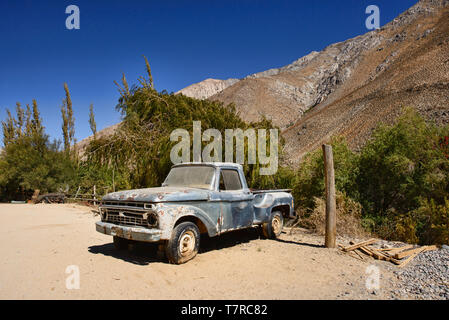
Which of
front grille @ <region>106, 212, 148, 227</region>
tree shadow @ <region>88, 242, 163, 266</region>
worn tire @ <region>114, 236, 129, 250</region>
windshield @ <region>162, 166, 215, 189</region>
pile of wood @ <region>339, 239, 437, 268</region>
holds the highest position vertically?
windshield @ <region>162, 166, 215, 189</region>

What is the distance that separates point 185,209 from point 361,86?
71.5 metres

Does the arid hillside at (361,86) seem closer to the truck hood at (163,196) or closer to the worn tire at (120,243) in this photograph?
the worn tire at (120,243)

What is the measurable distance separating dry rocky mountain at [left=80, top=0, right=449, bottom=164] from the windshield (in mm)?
22391

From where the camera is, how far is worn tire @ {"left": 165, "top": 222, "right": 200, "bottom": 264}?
5.30 meters

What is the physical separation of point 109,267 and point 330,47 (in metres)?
135

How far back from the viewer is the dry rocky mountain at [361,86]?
42.4 metres

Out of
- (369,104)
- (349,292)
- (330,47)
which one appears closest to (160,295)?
(349,292)

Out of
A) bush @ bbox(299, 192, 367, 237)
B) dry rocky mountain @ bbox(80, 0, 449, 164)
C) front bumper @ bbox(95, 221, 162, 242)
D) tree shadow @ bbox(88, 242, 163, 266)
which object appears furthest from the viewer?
dry rocky mountain @ bbox(80, 0, 449, 164)

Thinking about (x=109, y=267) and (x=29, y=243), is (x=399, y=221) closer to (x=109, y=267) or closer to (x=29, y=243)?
(x=109, y=267)

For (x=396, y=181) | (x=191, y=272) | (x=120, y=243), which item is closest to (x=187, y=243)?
(x=191, y=272)

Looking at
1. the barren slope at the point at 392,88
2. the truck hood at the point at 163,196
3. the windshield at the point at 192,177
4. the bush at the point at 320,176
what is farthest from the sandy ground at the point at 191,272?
the barren slope at the point at 392,88

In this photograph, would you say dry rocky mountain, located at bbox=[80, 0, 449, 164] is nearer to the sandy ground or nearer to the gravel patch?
the gravel patch

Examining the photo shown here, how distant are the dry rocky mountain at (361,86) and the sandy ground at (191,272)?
22680 mm

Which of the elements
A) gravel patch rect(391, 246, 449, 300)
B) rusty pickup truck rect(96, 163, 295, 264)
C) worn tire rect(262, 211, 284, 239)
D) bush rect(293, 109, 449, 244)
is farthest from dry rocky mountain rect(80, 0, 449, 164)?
rusty pickup truck rect(96, 163, 295, 264)
